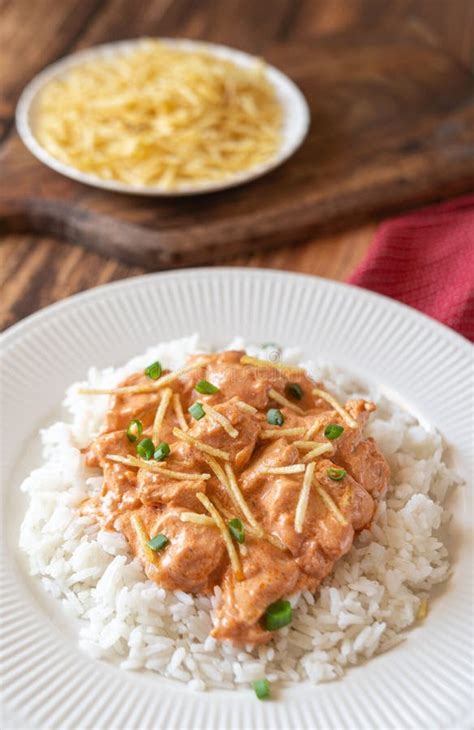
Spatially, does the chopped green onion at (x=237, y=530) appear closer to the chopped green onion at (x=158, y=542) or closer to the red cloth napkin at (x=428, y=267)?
the chopped green onion at (x=158, y=542)

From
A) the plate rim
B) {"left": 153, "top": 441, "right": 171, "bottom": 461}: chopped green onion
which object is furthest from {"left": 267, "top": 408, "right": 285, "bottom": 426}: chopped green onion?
the plate rim

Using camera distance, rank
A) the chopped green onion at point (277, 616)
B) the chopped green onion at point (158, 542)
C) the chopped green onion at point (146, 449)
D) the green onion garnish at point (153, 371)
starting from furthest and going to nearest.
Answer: the green onion garnish at point (153, 371)
the chopped green onion at point (146, 449)
the chopped green onion at point (158, 542)
the chopped green onion at point (277, 616)

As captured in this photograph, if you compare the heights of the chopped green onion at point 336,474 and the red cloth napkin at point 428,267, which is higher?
the chopped green onion at point 336,474

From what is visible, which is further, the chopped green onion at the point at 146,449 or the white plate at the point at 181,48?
the white plate at the point at 181,48

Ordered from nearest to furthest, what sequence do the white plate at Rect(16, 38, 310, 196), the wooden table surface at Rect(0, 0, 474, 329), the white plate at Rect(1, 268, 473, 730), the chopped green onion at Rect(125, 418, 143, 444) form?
1. the white plate at Rect(1, 268, 473, 730)
2. the chopped green onion at Rect(125, 418, 143, 444)
3. the white plate at Rect(16, 38, 310, 196)
4. the wooden table surface at Rect(0, 0, 474, 329)

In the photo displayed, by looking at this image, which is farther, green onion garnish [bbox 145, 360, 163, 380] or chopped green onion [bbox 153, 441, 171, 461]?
green onion garnish [bbox 145, 360, 163, 380]

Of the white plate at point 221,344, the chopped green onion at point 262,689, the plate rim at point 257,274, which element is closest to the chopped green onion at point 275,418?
Answer: the white plate at point 221,344

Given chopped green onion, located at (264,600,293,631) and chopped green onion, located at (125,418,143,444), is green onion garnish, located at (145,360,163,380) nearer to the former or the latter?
chopped green onion, located at (125,418,143,444)

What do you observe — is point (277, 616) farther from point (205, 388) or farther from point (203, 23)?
point (203, 23)
